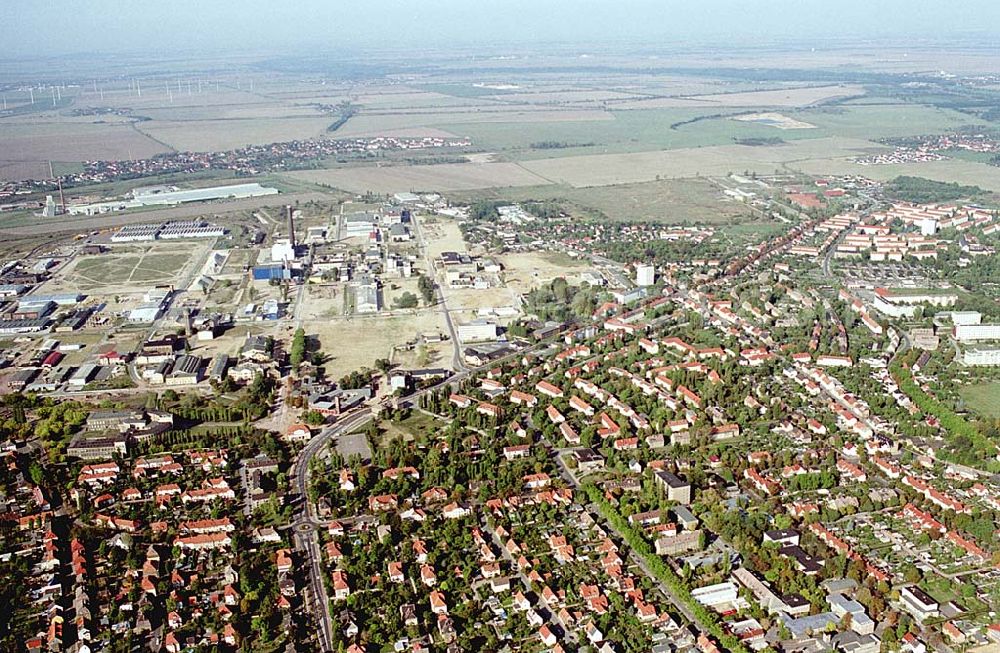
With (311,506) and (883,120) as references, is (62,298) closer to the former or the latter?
(311,506)

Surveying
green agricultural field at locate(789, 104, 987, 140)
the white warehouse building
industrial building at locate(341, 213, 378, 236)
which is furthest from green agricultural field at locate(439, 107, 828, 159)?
the white warehouse building

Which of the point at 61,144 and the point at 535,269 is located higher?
the point at 61,144

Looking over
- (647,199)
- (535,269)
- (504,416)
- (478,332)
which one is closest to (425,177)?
(647,199)

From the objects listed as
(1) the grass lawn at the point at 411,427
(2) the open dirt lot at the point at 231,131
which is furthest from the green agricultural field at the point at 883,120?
(1) the grass lawn at the point at 411,427

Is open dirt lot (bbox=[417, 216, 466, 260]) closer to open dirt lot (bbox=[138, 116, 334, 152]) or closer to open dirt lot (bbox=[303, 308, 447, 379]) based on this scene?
open dirt lot (bbox=[303, 308, 447, 379])

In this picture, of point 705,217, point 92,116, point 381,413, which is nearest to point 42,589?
point 381,413

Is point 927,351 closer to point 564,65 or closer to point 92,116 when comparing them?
point 92,116
